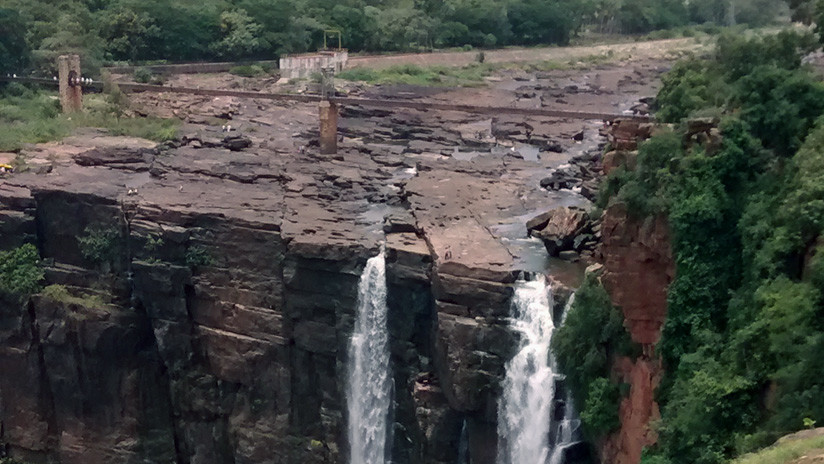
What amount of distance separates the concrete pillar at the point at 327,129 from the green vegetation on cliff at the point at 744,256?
2058 cm

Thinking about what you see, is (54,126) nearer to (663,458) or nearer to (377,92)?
(377,92)

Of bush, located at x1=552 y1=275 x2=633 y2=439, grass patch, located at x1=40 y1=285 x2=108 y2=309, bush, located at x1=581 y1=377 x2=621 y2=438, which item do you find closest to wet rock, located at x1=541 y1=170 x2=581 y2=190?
bush, located at x1=552 y1=275 x2=633 y2=439

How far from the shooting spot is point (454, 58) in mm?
74375

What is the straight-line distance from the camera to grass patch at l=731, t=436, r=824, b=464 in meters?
14.3

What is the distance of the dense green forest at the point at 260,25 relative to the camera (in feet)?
188

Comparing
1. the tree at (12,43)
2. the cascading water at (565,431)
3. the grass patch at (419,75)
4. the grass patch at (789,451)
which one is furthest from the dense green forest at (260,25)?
the grass patch at (789,451)

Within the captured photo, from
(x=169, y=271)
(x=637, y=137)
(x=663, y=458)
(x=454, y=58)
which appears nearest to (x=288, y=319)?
(x=169, y=271)

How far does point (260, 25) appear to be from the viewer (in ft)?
217

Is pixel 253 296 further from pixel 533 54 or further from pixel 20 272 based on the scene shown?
pixel 533 54

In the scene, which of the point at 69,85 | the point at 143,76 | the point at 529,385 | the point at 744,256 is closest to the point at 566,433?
the point at 529,385

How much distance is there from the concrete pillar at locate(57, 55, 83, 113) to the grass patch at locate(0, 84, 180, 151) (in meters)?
0.60

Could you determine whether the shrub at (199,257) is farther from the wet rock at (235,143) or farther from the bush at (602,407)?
the bush at (602,407)

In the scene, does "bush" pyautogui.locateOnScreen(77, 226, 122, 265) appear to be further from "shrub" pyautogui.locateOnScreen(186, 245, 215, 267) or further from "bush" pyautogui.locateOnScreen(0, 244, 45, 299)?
"shrub" pyautogui.locateOnScreen(186, 245, 215, 267)

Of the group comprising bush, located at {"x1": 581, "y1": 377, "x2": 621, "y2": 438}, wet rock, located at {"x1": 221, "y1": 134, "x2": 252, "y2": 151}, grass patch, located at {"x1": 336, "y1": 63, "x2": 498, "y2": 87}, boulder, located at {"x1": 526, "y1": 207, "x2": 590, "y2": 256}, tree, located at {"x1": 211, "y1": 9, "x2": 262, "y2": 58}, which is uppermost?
tree, located at {"x1": 211, "y1": 9, "x2": 262, "y2": 58}
